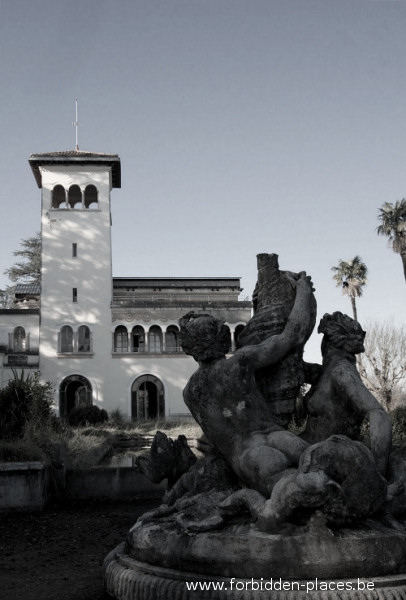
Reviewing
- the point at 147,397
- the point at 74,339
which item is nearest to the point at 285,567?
the point at 147,397

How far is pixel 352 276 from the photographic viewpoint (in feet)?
153

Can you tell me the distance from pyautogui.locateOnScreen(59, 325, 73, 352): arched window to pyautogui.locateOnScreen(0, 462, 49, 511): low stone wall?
32790mm

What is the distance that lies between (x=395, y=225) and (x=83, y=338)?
20.6m

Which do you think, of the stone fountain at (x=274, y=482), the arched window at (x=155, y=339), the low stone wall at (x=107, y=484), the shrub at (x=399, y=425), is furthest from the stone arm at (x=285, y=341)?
the arched window at (x=155, y=339)

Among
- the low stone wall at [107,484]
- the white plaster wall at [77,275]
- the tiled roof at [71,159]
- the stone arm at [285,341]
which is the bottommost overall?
the low stone wall at [107,484]

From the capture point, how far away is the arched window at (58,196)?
4469 centimetres

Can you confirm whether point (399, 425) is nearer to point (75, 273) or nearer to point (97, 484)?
point (97, 484)

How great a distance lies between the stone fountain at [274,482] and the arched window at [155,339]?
125 feet

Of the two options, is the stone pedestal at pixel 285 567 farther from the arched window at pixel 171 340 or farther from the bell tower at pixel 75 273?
the arched window at pixel 171 340

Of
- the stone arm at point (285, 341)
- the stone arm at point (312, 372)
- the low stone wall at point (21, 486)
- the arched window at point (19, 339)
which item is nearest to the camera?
the stone arm at point (285, 341)

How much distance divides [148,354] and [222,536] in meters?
38.9

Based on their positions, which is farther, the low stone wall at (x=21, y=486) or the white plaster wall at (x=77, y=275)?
the white plaster wall at (x=77, y=275)

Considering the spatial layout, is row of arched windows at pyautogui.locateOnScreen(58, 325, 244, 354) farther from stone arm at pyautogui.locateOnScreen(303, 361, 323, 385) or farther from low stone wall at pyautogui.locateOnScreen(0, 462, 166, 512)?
stone arm at pyautogui.locateOnScreen(303, 361, 323, 385)

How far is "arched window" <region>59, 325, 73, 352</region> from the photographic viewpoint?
1640 inches
